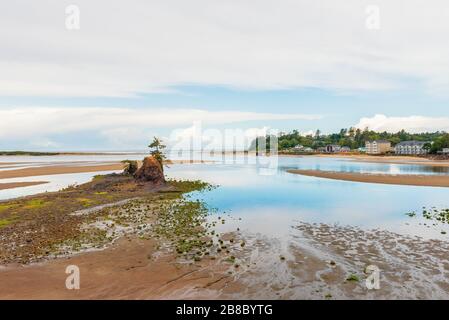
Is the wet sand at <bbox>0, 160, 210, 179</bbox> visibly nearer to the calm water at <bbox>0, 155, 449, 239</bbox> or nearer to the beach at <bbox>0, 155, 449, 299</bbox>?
the calm water at <bbox>0, 155, 449, 239</bbox>

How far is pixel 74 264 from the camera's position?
14.6 m

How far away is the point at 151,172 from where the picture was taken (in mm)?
42656

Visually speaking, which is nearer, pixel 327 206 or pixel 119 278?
pixel 119 278

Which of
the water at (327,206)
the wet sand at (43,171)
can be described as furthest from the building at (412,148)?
the wet sand at (43,171)

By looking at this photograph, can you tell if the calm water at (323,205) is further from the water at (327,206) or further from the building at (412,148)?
the building at (412,148)

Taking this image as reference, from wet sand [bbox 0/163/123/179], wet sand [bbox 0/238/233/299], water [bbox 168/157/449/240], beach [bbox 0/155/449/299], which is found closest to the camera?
wet sand [bbox 0/238/233/299]

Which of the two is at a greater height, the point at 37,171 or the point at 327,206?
the point at 37,171

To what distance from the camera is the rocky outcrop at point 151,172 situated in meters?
42.3

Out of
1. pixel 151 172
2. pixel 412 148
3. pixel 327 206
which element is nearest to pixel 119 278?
pixel 327 206

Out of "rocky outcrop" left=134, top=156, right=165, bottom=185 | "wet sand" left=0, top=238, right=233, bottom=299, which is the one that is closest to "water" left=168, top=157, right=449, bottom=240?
"wet sand" left=0, top=238, right=233, bottom=299

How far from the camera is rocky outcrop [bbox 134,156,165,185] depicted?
42344mm

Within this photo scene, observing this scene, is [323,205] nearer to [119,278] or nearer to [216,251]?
[216,251]

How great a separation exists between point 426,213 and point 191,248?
20679 millimetres
